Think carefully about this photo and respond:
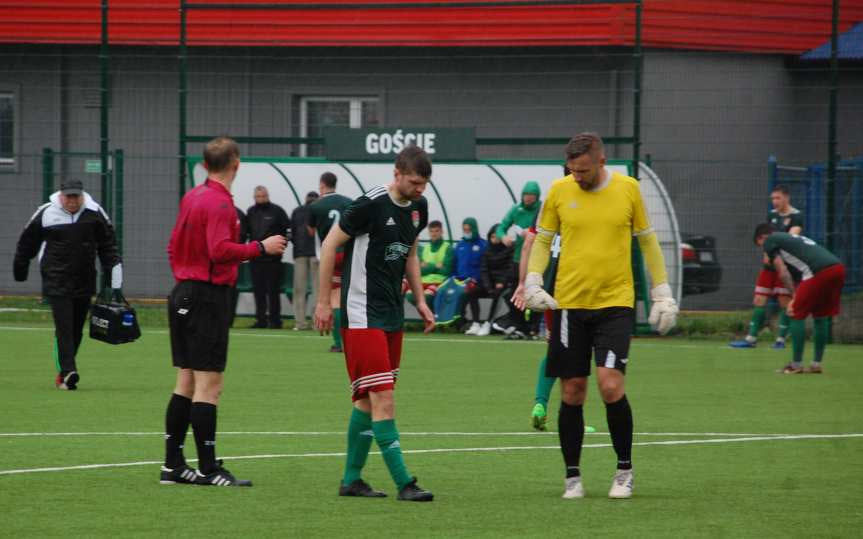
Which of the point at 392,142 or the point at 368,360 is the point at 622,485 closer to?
the point at 368,360

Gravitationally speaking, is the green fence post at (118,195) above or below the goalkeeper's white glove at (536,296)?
above

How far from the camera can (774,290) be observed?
61.6ft

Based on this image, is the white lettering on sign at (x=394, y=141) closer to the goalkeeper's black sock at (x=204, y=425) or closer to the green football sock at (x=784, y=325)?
the green football sock at (x=784, y=325)

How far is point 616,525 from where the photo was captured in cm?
716

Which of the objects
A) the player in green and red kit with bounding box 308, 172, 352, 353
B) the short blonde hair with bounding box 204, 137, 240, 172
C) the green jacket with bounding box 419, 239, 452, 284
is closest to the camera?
the short blonde hair with bounding box 204, 137, 240, 172

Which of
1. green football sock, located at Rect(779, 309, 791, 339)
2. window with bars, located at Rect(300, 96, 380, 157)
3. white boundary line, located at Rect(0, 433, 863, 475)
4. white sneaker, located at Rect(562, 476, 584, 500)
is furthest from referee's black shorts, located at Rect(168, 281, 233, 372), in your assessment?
window with bars, located at Rect(300, 96, 380, 157)

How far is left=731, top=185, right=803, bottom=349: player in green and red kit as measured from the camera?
58.4 ft

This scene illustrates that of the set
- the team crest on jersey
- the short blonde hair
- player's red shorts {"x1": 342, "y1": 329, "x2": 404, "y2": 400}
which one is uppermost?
the short blonde hair

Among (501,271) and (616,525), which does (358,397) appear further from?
(501,271)

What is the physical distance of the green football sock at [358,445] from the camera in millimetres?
7945

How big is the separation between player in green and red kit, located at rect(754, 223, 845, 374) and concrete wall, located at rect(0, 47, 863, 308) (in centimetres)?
470

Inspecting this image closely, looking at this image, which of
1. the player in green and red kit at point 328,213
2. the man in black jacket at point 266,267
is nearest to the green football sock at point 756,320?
the player in green and red kit at point 328,213

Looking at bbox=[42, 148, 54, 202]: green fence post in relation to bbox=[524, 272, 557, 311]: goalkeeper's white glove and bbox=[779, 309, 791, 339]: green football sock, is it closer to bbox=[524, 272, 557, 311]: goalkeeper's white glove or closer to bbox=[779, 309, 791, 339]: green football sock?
bbox=[779, 309, 791, 339]: green football sock

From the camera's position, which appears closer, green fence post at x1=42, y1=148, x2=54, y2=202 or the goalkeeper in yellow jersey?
the goalkeeper in yellow jersey
